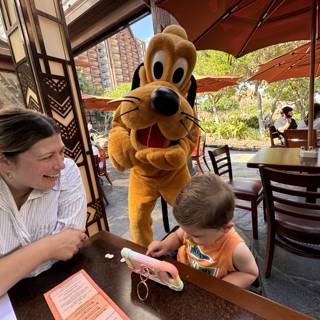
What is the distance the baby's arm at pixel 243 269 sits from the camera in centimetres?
82

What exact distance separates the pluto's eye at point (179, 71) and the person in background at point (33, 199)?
0.93 metres

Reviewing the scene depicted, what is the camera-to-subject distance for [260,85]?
8.66m

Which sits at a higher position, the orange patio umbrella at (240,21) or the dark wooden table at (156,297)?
the orange patio umbrella at (240,21)

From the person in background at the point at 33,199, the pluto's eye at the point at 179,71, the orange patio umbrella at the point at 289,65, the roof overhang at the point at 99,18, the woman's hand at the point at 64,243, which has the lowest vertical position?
the woman's hand at the point at 64,243

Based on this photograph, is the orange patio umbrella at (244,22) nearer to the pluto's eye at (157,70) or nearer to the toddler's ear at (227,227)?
the pluto's eye at (157,70)

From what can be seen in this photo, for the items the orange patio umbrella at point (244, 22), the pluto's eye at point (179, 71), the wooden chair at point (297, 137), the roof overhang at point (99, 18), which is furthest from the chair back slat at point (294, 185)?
the roof overhang at point (99, 18)

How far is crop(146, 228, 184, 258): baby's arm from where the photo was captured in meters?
0.85

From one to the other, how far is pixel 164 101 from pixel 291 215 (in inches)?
42.0

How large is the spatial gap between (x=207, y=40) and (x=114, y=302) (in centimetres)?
229

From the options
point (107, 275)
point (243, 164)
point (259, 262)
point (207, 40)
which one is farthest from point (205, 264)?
point (243, 164)

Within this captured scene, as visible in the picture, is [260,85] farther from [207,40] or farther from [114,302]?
[114,302]

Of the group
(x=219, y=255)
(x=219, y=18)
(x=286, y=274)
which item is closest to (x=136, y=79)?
(x=219, y=18)

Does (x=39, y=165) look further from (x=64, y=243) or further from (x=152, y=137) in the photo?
(x=152, y=137)

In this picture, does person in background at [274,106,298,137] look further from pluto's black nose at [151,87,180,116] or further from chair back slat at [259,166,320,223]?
pluto's black nose at [151,87,180,116]
